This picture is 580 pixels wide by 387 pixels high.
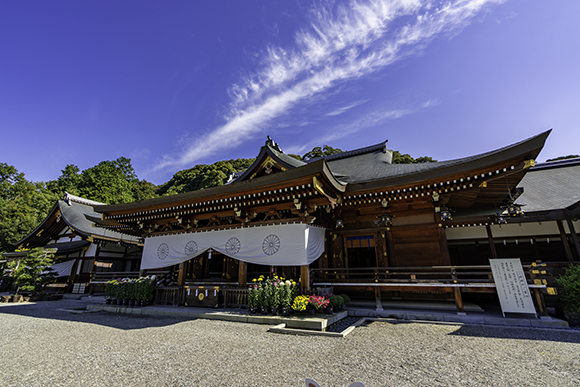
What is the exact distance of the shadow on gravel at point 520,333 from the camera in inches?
187

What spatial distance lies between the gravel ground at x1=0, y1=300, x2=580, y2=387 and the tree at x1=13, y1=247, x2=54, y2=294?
347 inches

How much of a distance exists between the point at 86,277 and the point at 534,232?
72.5 feet

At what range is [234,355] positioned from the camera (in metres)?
4.16

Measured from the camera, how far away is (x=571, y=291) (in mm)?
5621

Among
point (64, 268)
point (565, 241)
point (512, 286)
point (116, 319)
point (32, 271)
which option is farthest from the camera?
point (64, 268)

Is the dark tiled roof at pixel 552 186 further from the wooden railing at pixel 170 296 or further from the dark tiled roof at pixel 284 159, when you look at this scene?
the wooden railing at pixel 170 296

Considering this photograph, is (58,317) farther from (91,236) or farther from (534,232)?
(534,232)

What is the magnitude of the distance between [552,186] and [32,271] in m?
23.8

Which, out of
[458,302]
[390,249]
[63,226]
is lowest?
[458,302]

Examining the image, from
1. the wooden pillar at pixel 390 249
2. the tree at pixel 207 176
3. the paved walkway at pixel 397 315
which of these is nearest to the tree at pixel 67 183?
the tree at pixel 207 176

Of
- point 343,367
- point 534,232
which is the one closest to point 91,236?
point 343,367

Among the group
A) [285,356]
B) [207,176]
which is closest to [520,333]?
[285,356]

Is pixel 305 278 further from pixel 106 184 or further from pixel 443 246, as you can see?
pixel 106 184

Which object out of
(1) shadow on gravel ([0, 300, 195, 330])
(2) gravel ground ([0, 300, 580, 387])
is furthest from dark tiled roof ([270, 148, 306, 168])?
(1) shadow on gravel ([0, 300, 195, 330])
